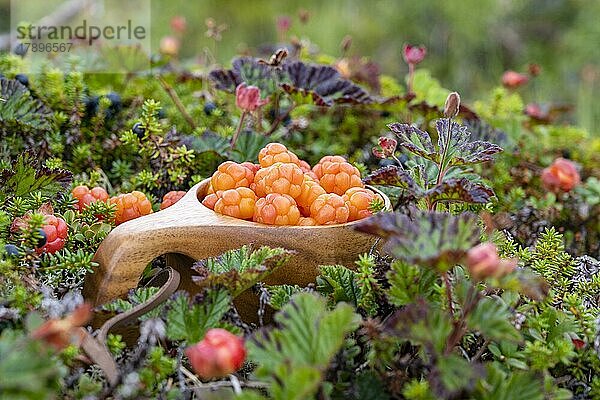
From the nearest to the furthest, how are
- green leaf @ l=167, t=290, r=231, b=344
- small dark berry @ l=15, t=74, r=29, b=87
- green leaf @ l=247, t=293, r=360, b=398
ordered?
green leaf @ l=247, t=293, r=360, b=398
green leaf @ l=167, t=290, r=231, b=344
small dark berry @ l=15, t=74, r=29, b=87

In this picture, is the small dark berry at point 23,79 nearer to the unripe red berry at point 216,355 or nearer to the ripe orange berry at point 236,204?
the ripe orange berry at point 236,204

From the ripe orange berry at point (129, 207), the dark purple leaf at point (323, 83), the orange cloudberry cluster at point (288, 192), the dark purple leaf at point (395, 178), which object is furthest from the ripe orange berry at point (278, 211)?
the dark purple leaf at point (323, 83)

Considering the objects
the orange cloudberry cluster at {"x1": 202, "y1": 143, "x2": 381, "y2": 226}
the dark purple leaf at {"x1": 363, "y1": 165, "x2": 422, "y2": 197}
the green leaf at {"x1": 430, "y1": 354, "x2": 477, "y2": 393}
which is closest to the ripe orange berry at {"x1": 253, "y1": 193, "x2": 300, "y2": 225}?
the orange cloudberry cluster at {"x1": 202, "y1": 143, "x2": 381, "y2": 226}

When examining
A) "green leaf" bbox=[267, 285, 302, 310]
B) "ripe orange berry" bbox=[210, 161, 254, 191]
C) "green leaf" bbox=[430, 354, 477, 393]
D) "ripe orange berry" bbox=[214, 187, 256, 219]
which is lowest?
"green leaf" bbox=[267, 285, 302, 310]

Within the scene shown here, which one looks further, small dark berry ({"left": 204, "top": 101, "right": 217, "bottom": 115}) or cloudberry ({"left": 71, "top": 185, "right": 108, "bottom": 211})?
small dark berry ({"left": 204, "top": 101, "right": 217, "bottom": 115})

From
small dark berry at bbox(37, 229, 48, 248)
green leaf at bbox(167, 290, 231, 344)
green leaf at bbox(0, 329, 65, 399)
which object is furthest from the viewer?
small dark berry at bbox(37, 229, 48, 248)

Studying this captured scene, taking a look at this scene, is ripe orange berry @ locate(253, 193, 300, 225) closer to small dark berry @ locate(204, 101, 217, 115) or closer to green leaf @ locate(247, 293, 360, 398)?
green leaf @ locate(247, 293, 360, 398)

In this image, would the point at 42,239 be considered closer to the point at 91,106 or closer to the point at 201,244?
the point at 201,244
